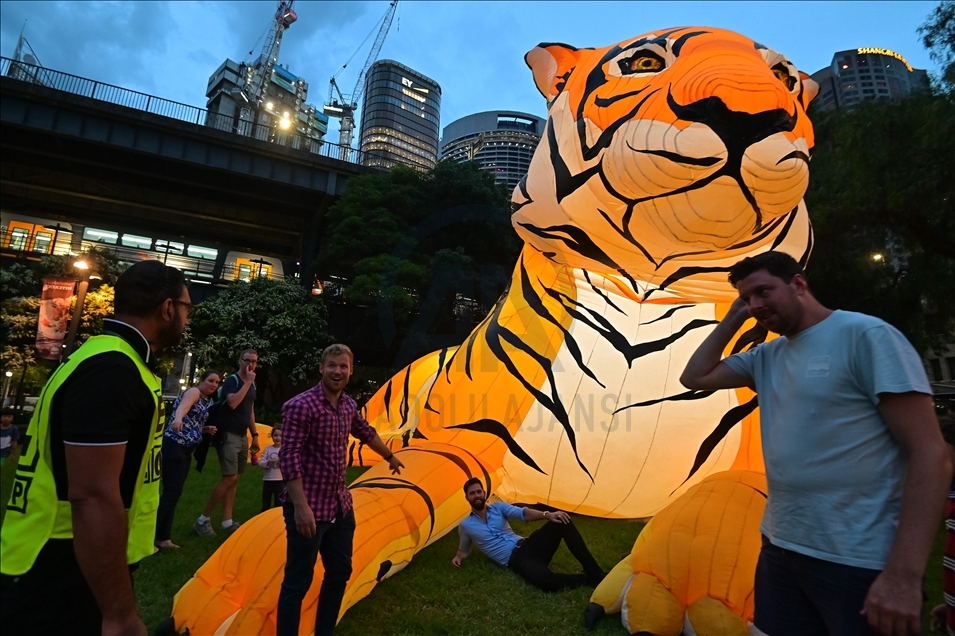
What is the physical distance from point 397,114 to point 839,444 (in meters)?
97.6

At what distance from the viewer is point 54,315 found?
12.0 metres

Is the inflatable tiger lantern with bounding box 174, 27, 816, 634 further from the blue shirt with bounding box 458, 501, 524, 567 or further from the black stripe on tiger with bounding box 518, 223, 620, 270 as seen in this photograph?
the blue shirt with bounding box 458, 501, 524, 567

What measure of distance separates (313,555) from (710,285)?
7.57 ft

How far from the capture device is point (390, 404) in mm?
5707

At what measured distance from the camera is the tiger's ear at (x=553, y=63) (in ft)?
11.0

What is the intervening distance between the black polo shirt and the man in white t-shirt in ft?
4.72

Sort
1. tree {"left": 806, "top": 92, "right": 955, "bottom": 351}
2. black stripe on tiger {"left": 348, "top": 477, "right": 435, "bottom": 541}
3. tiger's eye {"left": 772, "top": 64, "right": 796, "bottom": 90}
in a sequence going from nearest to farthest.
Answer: black stripe on tiger {"left": 348, "top": 477, "right": 435, "bottom": 541} < tiger's eye {"left": 772, "top": 64, "right": 796, "bottom": 90} < tree {"left": 806, "top": 92, "right": 955, "bottom": 351}

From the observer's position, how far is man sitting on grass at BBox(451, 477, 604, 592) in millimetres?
3029

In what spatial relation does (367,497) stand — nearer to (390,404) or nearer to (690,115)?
(690,115)

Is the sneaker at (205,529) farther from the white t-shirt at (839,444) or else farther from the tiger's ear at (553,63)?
the white t-shirt at (839,444)

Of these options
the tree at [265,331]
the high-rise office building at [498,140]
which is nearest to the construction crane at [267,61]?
the high-rise office building at [498,140]

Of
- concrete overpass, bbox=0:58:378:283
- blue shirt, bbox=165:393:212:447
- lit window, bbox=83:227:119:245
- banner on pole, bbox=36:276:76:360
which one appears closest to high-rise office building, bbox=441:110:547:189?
concrete overpass, bbox=0:58:378:283

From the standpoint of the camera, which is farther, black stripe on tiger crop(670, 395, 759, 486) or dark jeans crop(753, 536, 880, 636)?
black stripe on tiger crop(670, 395, 759, 486)

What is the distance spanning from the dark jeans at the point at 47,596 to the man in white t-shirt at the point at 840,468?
5.10 feet
